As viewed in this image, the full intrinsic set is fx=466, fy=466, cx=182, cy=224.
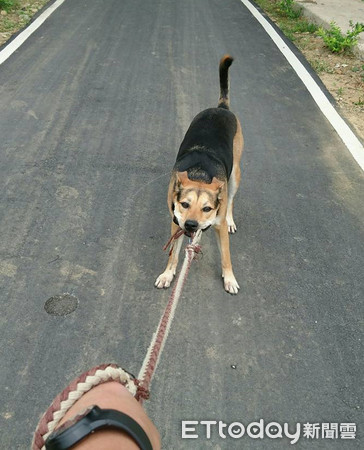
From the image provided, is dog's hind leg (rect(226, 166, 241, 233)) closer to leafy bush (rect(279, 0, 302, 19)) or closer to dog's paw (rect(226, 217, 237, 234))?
dog's paw (rect(226, 217, 237, 234))

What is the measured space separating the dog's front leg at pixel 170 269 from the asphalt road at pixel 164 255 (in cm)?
11

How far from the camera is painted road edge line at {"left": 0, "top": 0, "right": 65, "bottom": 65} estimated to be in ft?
27.5

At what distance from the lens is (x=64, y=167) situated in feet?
18.3

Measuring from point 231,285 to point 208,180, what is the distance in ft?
3.15

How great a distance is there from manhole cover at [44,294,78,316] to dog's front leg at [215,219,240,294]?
1.32m

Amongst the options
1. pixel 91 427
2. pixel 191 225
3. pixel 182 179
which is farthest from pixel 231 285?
pixel 91 427

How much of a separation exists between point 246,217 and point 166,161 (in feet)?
4.42

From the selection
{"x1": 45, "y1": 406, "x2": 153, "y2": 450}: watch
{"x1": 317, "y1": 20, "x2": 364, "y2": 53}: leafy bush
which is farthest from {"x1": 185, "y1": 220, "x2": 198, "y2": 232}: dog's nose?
{"x1": 317, "y1": 20, "x2": 364, "y2": 53}: leafy bush

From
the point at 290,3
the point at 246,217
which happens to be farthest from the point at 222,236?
the point at 290,3

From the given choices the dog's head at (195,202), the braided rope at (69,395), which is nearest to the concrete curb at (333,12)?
the dog's head at (195,202)

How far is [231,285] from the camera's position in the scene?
4.14 m

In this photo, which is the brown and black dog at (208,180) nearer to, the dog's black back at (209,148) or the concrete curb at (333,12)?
the dog's black back at (209,148)

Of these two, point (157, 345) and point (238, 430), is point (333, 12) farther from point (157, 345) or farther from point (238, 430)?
point (157, 345)

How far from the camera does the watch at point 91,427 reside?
Result: 3.44 feet
